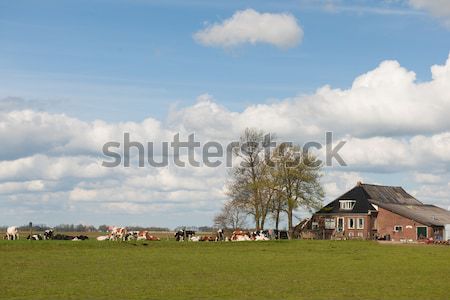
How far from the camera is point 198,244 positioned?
61.9 m

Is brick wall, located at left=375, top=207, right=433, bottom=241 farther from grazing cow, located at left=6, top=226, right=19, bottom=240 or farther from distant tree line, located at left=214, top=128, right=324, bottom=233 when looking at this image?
grazing cow, located at left=6, top=226, right=19, bottom=240

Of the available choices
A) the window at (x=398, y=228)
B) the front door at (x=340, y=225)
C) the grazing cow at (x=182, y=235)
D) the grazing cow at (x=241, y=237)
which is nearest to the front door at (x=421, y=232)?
the window at (x=398, y=228)

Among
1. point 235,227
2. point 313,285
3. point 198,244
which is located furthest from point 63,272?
point 235,227

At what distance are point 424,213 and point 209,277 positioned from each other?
75978mm

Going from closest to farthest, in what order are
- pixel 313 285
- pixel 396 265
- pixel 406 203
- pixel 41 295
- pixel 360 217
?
pixel 41 295
pixel 313 285
pixel 396 265
pixel 360 217
pixel 406 203

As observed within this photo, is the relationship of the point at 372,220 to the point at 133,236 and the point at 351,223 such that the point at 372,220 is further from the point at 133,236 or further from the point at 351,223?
the point at 133,236

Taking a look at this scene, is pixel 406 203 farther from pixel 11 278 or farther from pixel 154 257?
pixel 11 278

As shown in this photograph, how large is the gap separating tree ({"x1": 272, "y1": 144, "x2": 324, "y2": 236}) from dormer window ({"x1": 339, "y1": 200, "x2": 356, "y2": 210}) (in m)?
8.64

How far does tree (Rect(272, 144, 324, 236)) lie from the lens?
8875 cm

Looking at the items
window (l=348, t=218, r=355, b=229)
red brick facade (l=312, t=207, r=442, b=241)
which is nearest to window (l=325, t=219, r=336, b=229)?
red brick facade (l=312, t=207, r=442, b=241)

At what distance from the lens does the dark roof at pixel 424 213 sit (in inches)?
3681

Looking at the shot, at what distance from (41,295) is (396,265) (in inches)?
901

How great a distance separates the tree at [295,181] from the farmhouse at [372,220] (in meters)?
7.49

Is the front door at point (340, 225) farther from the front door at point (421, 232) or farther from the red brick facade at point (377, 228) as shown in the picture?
the front door at point (421, 232)
